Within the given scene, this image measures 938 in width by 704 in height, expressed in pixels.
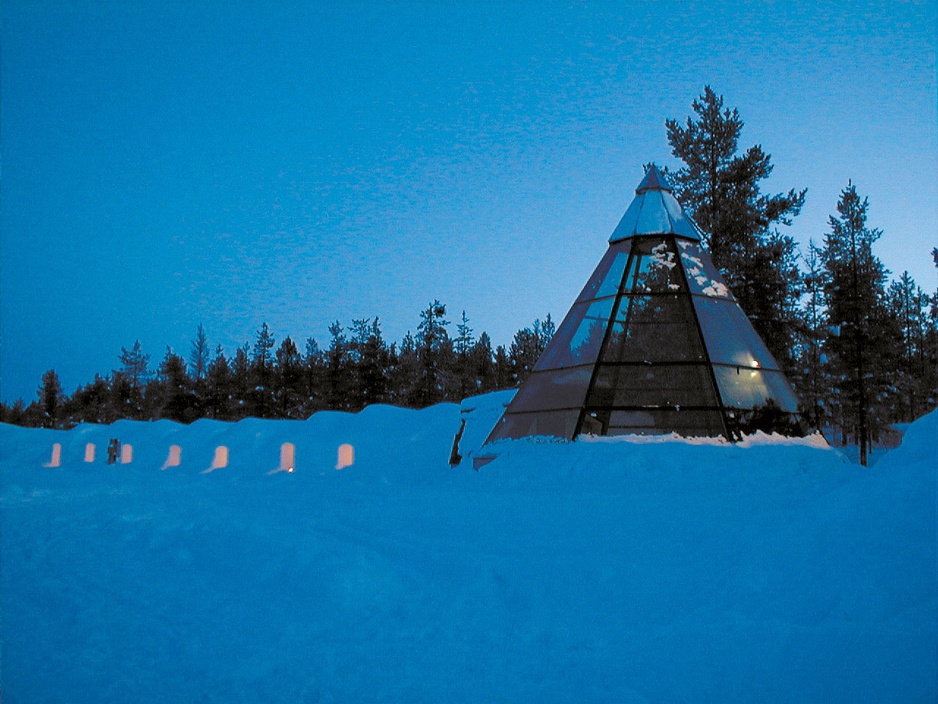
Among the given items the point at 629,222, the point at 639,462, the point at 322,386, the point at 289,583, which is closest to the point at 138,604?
the point at 289,583

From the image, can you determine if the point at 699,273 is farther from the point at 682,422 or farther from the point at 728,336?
the point at 682,422

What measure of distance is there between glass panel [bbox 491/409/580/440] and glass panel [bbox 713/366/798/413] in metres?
A: 2.84

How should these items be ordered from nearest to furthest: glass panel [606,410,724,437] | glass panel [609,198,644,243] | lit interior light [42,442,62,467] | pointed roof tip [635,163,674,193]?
glass panel [606,410,724,437] → glass panel [609,198,644,243] → pointed roof tip [635,163,674,193] → lit interior light [42,442,62,467]

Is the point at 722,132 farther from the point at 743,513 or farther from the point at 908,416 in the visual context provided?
the point at 908,416

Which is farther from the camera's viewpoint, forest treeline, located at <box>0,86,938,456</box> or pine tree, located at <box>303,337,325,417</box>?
pine tree, located at <box>303,337,325,417</box>

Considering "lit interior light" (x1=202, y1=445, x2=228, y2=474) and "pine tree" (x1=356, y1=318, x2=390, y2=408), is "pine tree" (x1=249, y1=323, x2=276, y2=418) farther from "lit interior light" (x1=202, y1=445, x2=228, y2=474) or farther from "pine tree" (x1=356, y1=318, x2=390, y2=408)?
"lit interior light" (x1=202, y1=445, x2=228, y2=474)

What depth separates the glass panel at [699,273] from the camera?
14.0 m

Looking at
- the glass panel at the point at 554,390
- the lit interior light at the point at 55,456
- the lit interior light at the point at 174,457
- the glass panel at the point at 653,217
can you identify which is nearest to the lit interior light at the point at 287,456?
the lit interior light at the point at 174,457

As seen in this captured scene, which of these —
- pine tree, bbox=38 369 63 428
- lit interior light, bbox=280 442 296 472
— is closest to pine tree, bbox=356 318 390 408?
lit interior light, bbox=280 442 296 472

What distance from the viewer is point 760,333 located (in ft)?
86.5

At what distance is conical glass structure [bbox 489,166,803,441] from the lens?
41.9ft

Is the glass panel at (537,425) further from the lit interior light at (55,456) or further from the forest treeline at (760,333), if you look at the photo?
the lit interior light at (55,456)

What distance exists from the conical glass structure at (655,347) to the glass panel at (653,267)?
0.8 inches

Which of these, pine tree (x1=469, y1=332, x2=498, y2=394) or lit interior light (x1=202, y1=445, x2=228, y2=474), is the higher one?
pine tree (x1=469, y1=332, x2=498, y2=394)
